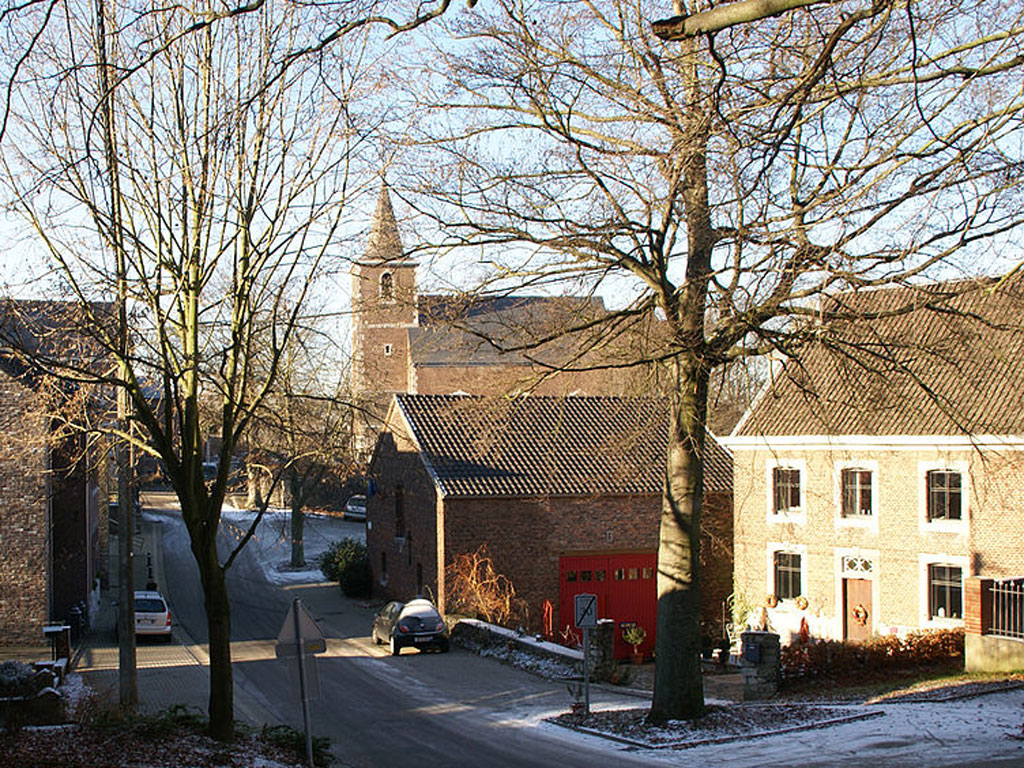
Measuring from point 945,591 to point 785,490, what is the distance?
527 centimetres

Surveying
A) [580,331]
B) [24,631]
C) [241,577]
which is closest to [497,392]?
[580,331]

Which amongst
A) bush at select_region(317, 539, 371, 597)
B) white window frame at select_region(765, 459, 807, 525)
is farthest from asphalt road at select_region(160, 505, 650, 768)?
white window frame at select_region(765, 459, 807, 525)

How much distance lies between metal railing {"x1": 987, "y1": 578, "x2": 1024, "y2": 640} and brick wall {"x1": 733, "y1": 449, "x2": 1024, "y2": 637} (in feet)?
9.94

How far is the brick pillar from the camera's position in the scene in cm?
1819

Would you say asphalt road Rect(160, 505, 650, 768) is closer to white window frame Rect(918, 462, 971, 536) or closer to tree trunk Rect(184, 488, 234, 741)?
tree trunk Rect(184, 488, 234, 741)

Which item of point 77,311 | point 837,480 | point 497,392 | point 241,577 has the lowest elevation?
point 241,577

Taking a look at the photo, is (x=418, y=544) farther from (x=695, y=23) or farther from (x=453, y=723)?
(x=695, y=23)

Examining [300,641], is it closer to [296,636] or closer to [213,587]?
[296,636]

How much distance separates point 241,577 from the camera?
41.2 m

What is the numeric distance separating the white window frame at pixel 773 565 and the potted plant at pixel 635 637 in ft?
12.6

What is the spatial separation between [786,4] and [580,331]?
835cm

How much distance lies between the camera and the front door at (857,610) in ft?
83.0

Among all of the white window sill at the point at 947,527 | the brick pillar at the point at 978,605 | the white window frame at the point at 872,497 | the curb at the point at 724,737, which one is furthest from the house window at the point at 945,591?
the curb at the point at 724,737

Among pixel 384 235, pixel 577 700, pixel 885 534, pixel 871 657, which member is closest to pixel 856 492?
pixel 885 534
